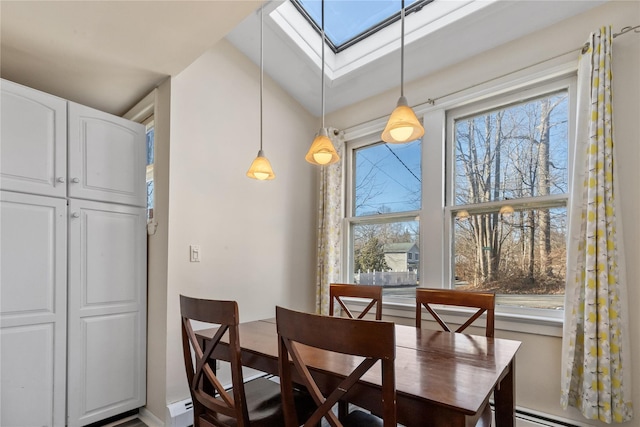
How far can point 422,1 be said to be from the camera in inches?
93.4

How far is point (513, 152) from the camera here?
7.40 feet

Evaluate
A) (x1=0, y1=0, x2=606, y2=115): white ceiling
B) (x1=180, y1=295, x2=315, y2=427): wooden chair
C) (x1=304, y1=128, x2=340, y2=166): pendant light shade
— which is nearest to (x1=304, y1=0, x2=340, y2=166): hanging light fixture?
(x1=304, y1=128, x2=340, y2=166): pendant light shade

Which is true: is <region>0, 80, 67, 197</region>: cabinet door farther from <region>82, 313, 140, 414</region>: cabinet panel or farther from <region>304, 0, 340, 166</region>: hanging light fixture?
<region>304, 0, 340, 166</region>: hanging light fixture

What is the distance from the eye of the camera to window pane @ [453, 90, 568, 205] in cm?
209

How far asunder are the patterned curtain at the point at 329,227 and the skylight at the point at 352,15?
81cm

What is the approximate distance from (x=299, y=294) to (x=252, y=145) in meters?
1.42

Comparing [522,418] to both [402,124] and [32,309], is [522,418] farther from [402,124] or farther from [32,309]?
[32,309]

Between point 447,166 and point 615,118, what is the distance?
982mm

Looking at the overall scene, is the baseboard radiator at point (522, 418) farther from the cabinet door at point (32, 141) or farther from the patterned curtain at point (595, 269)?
the cabinet door at point (32, 141)

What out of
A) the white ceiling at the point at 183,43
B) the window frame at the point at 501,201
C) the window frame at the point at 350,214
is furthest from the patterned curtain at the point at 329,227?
the window frame at the point at 501,201

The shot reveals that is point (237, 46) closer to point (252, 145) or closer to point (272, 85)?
point (272, 85)

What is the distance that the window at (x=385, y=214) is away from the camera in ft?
8.96

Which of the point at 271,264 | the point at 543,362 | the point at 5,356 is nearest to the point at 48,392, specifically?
the point at 5,356

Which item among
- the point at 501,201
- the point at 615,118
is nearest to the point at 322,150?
the point at 501,201
